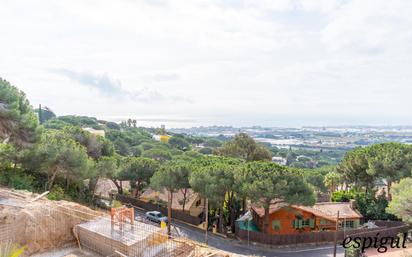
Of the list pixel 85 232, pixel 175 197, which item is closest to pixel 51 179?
pixel 85 232

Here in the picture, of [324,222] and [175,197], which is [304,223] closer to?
[324,222]

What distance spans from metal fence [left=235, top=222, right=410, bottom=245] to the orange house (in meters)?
1.68

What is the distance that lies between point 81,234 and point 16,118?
8.74 m

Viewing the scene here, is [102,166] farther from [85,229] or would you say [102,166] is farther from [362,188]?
[362,188]

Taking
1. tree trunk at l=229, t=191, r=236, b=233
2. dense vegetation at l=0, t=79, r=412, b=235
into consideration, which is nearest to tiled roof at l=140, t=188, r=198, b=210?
dense vegetation at l=0, t=79, r=412, b=235

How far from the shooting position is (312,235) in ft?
69.8

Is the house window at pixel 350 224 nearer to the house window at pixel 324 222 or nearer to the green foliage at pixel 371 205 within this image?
the house window at pixel 324 222

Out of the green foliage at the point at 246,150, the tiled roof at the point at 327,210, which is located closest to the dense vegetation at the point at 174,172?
the tiled roof at the point at 327,210

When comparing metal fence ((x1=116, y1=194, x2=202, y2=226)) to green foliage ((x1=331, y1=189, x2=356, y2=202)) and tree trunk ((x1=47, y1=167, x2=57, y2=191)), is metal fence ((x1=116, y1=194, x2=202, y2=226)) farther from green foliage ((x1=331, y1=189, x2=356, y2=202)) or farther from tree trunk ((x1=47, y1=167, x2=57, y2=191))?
green foliage ((x1=331, y1=189, x2=356, y2=202))

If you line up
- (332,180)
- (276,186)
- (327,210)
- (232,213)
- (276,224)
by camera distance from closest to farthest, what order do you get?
(276,186)
(276,224)
(232,213)
(327,210)
(332,180)

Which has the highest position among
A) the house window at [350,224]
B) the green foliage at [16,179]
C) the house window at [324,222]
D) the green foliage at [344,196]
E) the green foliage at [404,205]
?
the green foliage at [16,179]

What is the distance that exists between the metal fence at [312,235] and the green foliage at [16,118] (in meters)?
14.1

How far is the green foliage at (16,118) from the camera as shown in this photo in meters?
15.1

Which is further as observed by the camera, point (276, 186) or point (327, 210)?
point (327, 210)
